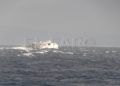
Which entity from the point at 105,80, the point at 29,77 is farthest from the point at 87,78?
the point at 29,77

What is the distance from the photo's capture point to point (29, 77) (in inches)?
3898

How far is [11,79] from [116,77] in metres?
19.5

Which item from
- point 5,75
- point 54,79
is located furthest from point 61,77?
point 5,75

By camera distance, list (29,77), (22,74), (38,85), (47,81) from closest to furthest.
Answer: (38,85)
(47,81)
(29,77)
(22,74)

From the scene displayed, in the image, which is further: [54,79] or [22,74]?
[22,74]

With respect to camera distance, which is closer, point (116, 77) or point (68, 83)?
point (68, 83)

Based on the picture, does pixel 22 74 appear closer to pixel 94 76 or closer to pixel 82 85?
pixel 94 76

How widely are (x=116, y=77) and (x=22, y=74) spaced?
18072 mm

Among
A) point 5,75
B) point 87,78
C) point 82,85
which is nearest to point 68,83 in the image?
point 82,85

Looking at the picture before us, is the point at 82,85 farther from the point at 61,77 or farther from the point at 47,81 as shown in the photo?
the point at 61,77

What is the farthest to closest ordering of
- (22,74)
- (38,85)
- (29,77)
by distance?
1. (22,74)
2. (29,77)
3. (38,85)

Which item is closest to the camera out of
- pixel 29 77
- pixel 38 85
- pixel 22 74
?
pixel 38 85

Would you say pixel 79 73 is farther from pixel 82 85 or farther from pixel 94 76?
pixel 82 85

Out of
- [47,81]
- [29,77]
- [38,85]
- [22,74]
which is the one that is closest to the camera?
[38,85]
